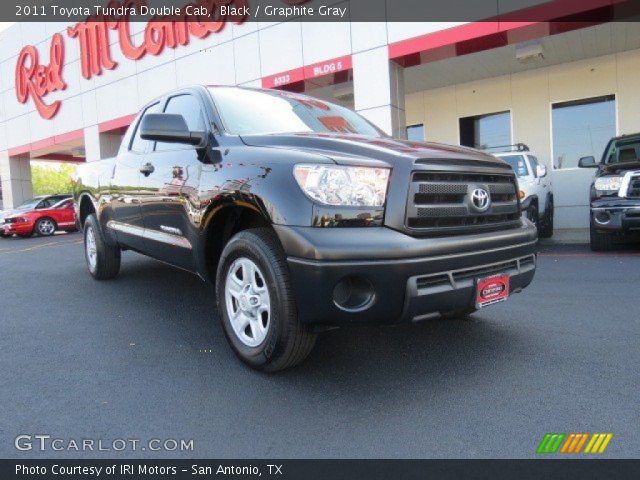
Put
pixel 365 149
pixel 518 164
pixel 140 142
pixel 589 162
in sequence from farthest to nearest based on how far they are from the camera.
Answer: pixel 518 164, pixel 589 162, pixel 140 142, pixel 365 149

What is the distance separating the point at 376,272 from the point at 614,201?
5.76m

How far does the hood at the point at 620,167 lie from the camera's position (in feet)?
22.6

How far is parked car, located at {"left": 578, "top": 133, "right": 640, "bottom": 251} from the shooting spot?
6691 millimetres

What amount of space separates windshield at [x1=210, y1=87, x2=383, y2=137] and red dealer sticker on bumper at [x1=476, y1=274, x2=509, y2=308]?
4.87 ft

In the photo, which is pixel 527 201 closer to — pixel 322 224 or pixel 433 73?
pixel 433 73

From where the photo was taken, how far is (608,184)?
22.8 ft

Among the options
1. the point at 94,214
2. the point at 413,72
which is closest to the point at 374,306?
the point at 94,214

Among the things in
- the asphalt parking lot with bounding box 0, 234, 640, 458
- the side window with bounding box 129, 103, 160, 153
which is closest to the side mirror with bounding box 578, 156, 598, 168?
the asphalt parking lot with bounding box 0, 234, 640, 458

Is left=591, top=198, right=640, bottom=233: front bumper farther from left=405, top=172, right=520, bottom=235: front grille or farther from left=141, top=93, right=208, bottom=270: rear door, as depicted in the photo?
left=141, top=93, right=208, bottom=270: rear door

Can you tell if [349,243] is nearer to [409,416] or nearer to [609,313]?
[409,416]

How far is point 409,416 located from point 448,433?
0.22m

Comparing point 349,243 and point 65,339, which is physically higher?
point 349,243

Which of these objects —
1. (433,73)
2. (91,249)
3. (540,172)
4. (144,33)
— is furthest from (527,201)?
(144,33)
